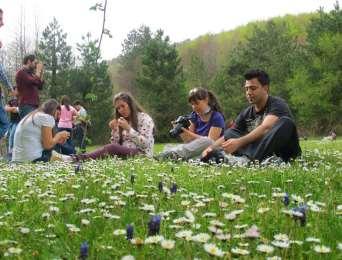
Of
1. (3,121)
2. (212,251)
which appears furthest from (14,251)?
(3,121)

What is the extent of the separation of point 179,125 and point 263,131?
1655mm

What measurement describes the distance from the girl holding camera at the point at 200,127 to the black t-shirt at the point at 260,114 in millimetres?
495

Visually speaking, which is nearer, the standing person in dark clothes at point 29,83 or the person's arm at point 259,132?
the person's arm at point 259,132

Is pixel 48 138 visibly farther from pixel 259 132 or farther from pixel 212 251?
pixel 212 251

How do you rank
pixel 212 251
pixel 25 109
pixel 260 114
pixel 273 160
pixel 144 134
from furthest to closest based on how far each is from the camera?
pixel 25 109
pixel 144 134
pixel 260 114
pixel 273 160
pixel 212 251

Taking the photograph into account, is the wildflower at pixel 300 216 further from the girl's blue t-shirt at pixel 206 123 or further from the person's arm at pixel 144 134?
the person's arm at pixel 144 134

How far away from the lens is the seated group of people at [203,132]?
250 inches

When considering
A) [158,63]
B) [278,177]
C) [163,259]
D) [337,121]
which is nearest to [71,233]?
[163,259]

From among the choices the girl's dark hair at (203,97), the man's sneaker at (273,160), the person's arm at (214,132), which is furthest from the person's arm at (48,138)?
the man's sneaker at (273,160)

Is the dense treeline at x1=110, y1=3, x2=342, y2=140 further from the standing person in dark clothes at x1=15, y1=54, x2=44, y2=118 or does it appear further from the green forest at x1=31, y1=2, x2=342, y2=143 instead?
the standing person in dark clothes at x1=15, y1=54, x2=44, y2=118

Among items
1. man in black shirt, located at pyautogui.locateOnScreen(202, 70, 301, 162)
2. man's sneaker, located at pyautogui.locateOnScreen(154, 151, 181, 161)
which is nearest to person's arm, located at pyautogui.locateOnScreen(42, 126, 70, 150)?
man's sneaker, located at pyautogui.locateOnScreen(154, 151, 181, 161)

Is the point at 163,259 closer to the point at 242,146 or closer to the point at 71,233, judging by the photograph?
the point at 71,233

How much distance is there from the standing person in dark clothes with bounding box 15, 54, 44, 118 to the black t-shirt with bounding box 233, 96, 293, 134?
3.92 m

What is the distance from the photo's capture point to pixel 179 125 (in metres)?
7.71
